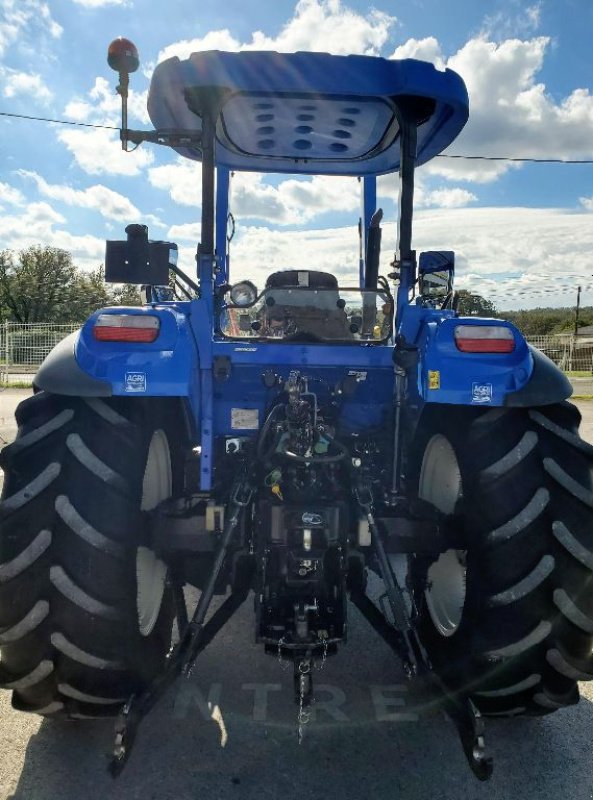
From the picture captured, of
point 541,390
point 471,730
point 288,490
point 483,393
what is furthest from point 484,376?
point 471,730

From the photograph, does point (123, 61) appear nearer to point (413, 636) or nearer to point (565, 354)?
point (413, 636)

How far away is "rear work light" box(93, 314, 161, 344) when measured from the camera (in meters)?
2.56

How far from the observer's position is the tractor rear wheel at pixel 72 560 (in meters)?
2.34

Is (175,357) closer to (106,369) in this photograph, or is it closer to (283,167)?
(106,369)

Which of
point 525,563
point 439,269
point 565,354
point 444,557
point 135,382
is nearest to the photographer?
point 525,563

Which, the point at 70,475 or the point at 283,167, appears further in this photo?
the point at 283,167

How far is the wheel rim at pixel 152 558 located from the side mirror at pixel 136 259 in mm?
683

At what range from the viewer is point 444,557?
3244 millimetres

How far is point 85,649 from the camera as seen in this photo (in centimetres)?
238

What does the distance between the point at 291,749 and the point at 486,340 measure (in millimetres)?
1752

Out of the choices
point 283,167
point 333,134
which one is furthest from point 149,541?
point 283,167

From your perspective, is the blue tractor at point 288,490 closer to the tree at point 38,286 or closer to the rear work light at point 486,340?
the rear work light at point 486,340

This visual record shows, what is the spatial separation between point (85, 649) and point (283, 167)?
3.07 m

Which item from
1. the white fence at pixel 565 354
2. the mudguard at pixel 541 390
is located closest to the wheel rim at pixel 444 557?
the mudguard at pixel 541 390
